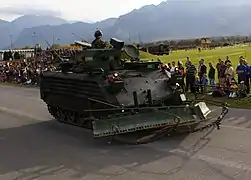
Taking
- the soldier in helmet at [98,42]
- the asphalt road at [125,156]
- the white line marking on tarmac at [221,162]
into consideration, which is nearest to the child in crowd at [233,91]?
the asphalt road at [125,156]

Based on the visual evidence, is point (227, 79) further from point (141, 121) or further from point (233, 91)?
point (141, 121)

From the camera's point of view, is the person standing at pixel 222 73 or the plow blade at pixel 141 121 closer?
the plow blade at pixel 141 121

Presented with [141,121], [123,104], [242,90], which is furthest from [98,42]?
[242,90]

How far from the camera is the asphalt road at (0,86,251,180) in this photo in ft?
27.8

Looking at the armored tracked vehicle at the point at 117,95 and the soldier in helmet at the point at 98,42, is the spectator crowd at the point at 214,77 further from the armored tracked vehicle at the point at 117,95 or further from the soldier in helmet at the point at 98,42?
the soldier in helmet at the point at 98,42

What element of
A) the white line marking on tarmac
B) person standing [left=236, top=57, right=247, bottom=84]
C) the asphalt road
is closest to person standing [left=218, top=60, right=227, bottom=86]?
person standing [left=236, top=57, right=247, bottom=84]

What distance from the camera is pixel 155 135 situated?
11109mm

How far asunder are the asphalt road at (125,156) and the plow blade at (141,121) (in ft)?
1.29

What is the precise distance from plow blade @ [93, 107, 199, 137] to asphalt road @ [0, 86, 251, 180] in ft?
1.29

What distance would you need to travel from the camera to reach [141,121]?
1087 cm

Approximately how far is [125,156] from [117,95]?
233cm

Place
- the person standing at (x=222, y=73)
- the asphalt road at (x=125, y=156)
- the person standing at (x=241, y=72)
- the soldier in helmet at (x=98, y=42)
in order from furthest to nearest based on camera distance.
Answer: the person standing at (x=222, y=73)
the person standing at (x=241, y=72)
the soldier in helmet at (x=98, y=42)
the asphalt road at (x=125, y=156)

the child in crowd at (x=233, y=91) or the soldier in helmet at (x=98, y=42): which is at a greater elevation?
the soldier in helmet at (x=98, y=42)

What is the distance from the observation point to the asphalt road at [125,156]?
8.46 meters
